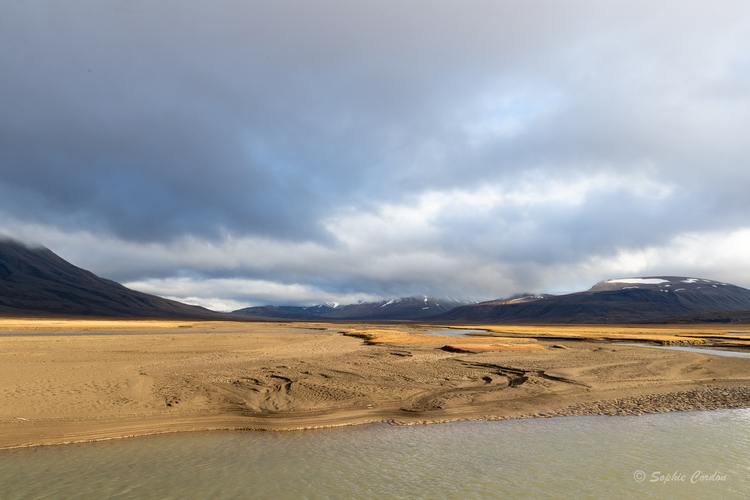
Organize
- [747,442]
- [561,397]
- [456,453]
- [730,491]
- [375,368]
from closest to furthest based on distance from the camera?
[730,491] → [456,453] → [747,442] → [561,397] → [375,368]

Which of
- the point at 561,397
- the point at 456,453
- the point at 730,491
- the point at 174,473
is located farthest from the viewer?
the point at 561,397

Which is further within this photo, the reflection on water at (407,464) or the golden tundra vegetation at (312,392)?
the golden tundra vegetation at (312,392)

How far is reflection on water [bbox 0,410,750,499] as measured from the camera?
8.67 m

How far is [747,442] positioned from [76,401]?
2376cm

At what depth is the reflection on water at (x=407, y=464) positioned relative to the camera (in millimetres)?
8672

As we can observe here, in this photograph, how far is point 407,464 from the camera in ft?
33.3

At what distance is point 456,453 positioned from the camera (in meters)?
10.9

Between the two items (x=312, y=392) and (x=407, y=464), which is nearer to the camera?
(x=407, y=464)

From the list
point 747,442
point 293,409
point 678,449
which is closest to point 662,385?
point 747,442

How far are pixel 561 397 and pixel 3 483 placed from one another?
1936cm

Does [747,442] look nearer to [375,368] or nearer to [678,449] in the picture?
[678,449]

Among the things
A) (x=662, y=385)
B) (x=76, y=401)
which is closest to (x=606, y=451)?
(x=662, y=385)

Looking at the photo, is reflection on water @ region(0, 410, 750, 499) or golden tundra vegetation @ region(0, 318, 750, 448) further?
golden tundra vegetation @ region(0, 318, 750, 448)

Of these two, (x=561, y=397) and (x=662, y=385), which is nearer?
(x=561, y=397)
